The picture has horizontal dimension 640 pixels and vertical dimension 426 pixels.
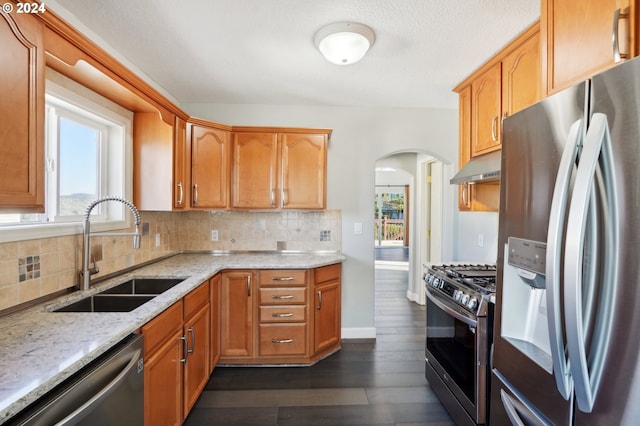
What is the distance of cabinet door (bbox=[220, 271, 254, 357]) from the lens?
256cm

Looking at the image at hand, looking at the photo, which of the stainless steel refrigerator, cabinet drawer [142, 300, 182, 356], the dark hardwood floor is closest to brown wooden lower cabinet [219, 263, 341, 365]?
the dark hardwood floor

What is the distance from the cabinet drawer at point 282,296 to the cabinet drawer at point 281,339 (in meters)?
0.20

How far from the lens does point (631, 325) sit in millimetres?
718

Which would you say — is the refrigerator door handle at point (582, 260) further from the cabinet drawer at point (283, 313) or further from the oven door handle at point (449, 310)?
the cabinet drawer at point (283, 313)

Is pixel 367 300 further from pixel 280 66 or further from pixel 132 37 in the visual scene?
pixel 132 37

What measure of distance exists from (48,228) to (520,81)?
2785mm

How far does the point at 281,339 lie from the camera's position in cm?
261

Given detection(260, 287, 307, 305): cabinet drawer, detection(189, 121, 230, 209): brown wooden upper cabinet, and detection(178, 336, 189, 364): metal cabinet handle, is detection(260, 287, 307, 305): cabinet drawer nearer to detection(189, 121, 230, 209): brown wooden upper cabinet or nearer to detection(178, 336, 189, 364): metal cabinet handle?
detection(178, 336, 189, 364): metal cabinet handle

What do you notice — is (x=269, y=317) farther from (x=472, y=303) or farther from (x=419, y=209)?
(x=419, y=209)

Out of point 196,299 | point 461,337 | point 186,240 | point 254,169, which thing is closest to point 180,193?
point 254,169

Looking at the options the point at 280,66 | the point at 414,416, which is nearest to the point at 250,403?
the point at 414,416

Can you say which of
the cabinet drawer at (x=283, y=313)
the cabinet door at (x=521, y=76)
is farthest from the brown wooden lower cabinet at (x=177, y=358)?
the cabinet door at (x=521, y=76)

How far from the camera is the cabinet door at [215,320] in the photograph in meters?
2.38

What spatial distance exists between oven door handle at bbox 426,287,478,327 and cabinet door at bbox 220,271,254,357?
56.6 inches
